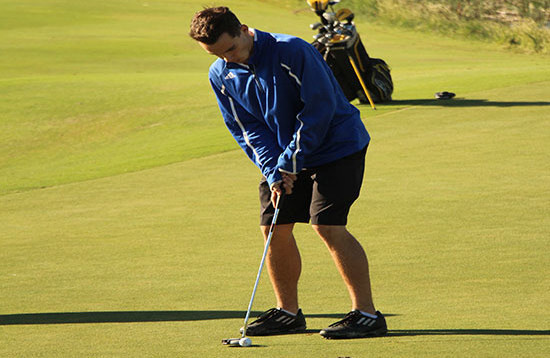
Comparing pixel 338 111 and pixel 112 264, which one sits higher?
pixel 338 111

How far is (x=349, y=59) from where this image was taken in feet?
A: 55.1

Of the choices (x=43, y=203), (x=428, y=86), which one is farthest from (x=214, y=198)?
(x=428, y=86)

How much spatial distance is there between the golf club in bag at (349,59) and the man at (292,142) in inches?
448

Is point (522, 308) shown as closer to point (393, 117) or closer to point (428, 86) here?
point (393, 117)

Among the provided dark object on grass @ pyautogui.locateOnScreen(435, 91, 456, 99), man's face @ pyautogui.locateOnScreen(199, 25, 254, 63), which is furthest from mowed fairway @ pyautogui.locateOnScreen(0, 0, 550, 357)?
man's face @ pyautogui.locateOnScreen(199, 25, 254, 63)

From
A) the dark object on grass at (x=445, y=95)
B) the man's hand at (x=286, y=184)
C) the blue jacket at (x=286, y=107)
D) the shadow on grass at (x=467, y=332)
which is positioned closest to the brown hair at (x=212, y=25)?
the blue jacket at (x=286, y=107)

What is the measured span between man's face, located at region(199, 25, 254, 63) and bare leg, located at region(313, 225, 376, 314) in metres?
0.91

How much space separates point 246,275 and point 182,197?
3.61 m

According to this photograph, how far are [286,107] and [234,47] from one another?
0.39m

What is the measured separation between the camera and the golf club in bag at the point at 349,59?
16.6 metres

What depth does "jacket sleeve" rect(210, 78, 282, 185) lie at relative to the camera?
4.98 meters

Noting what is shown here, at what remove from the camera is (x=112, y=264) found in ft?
22.7

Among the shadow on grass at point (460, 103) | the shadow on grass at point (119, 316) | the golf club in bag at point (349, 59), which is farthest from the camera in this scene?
the golf club in bag at point (349, 59)

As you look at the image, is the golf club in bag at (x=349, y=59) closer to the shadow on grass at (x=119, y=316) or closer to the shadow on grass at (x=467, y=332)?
the shadow on grass at (x=119, y=316)
